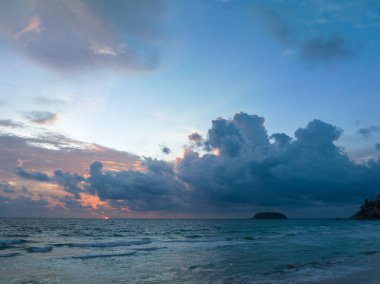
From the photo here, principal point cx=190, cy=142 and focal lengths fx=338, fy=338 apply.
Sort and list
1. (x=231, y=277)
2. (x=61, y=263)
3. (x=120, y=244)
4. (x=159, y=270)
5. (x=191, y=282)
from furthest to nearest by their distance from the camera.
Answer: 1. (x=120, y=244)
2. (x=61, y=263)
3. (x=159, y=270)
4. (x=231, y=277)
5. (x=191, y=282)

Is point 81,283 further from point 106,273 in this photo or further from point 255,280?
point 255,280

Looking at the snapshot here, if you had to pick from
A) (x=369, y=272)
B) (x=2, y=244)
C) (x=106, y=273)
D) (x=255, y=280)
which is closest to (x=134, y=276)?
(x=106, y=273)

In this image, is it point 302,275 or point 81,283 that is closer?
point 81,283

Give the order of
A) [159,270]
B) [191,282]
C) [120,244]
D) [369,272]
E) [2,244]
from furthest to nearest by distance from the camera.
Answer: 1. [120,244]
2. [2,244]
3. [159,270]
4. [369,272]
5. [191,282]

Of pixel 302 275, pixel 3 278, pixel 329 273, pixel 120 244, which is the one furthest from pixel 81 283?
pixel 120 244

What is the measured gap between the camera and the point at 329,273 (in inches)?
917

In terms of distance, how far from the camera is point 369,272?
76.2ft

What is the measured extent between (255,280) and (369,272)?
348 inches

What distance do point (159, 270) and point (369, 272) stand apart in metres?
14.7

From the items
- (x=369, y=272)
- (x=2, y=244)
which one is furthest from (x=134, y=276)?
(x=2, y=244)

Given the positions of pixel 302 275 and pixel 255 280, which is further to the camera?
pixel 302 275

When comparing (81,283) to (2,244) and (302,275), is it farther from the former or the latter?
(2,244)

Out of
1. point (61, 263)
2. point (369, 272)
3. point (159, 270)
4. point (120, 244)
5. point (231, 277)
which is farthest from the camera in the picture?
point (120, 244)

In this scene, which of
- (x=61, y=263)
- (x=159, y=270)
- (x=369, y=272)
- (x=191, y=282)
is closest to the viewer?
(x=191, y=282)
